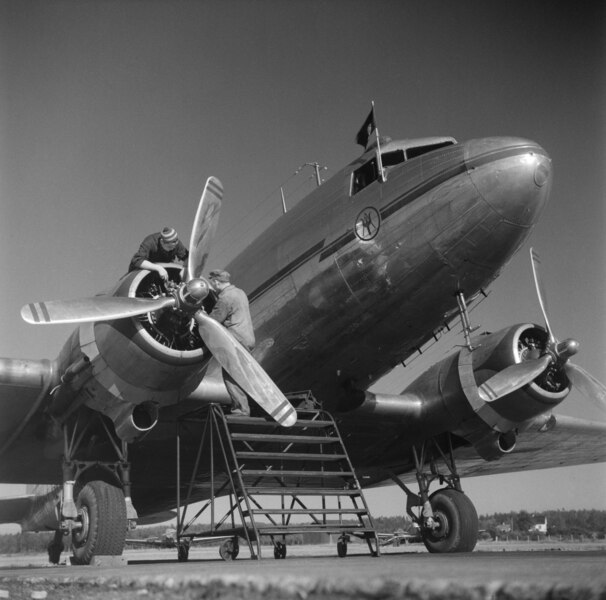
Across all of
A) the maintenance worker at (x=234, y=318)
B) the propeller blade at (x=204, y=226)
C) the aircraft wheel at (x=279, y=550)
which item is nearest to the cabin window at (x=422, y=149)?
the propeller blade at (x=204, y=226)

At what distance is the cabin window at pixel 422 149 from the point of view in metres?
9.39

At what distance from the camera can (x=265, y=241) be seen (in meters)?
10.6

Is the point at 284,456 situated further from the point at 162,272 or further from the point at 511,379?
the point at 511,379

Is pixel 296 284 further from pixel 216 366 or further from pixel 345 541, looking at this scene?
pixel 345 541

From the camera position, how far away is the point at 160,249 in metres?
8.45

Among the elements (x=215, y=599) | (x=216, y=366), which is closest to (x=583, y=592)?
(x=215, y=599)

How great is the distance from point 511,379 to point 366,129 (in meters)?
3.80

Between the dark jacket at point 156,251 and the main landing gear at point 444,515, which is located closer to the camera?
the dark jacket at point 156,251

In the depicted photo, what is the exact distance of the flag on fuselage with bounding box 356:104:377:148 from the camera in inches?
387

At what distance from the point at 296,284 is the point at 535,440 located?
7.54 m

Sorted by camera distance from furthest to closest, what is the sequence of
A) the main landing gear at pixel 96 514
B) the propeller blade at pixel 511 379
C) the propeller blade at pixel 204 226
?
1. the propeller blade at pixel 511 379
2. the main landing gear at pixel 96 514
3. the propeller blade at pixel 204 226

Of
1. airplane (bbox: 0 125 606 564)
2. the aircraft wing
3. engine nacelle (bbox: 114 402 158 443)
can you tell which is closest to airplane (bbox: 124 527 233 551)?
airplane (bbox: 0 125 606 564)

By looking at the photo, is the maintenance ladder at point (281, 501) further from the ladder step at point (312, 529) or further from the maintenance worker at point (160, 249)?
the maintenance worker at point (160, 249)

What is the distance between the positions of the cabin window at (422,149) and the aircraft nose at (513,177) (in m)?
0.98
